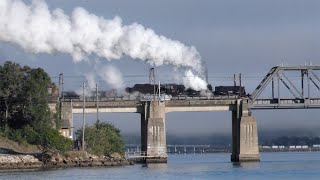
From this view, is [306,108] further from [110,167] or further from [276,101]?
[110,167]

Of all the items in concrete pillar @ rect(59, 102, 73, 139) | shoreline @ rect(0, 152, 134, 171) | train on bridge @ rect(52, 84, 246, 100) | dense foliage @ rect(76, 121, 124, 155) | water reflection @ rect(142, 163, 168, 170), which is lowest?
water reflection @ rect(142, 163, 168, 170)

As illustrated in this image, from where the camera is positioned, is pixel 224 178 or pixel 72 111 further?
pixel 72 111

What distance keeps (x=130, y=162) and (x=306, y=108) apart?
121 ft

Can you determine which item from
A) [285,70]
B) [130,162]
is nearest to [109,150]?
[130,162]

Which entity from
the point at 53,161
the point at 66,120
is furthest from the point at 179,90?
the point at 53,161

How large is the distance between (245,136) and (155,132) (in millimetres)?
14381

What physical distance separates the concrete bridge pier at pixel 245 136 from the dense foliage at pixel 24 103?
1274 inches

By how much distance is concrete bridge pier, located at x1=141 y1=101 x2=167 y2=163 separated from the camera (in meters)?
156

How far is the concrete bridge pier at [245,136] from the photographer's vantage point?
157125mm

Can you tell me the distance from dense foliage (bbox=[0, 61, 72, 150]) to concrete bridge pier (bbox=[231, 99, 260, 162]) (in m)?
32.4

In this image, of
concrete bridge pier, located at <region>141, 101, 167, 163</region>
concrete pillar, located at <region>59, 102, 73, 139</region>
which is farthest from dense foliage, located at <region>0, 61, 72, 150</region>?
concrete bridge pier, located at <region>141, 101, 167, 163</region>

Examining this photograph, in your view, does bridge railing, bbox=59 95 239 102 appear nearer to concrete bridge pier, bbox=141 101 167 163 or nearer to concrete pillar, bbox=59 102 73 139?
concrete pillar, bbox=59 102 73 139

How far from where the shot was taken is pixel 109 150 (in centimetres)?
14838

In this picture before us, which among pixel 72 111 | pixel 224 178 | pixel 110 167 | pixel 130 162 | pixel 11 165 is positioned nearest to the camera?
pixel 224 178
